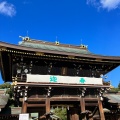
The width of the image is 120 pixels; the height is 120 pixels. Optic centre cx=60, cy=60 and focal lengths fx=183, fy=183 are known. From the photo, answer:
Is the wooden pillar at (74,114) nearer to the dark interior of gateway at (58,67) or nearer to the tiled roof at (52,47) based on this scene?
the dark interior of gateway at (58,67)

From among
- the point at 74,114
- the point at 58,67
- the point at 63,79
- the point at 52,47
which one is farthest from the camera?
the point at 52,47

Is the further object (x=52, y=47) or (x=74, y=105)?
(x=52, y=47)

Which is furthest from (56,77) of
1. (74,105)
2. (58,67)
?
(74,105)

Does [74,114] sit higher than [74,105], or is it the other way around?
[74,105]

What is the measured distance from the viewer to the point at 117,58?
1777 cm

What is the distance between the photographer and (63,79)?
16.2m

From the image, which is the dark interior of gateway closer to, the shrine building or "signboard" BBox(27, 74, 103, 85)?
the shrine building

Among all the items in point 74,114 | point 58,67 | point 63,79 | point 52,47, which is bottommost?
point 74,114

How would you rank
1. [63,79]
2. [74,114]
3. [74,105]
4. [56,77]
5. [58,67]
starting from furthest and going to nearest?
[74,114] → [74,105] → [58,67] → [63,79] → [56,77]

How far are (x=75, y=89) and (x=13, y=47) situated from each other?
22.6 feet

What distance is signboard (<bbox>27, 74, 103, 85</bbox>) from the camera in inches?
599

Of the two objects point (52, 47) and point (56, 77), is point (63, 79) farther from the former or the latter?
point (52, 47)

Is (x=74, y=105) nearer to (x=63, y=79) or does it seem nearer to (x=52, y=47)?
(x=63, y=79)

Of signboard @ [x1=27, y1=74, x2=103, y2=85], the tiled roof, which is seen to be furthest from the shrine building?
the tiled roof
